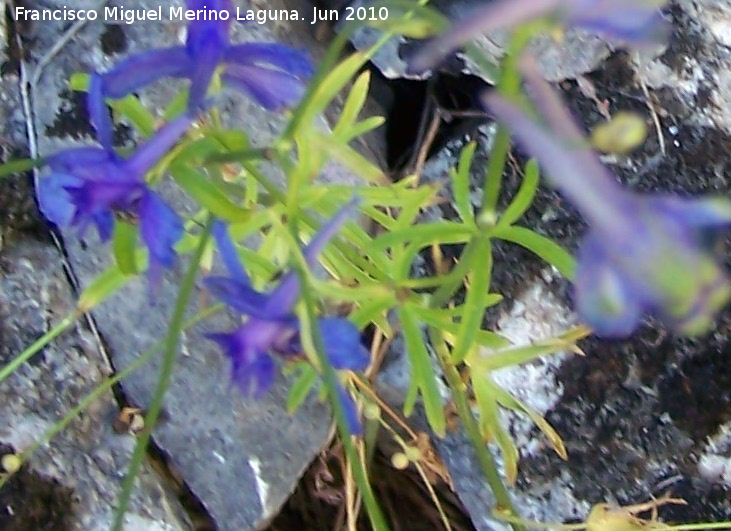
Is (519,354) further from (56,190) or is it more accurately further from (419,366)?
(56,190)

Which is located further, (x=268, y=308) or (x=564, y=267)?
(x=564, y=267)

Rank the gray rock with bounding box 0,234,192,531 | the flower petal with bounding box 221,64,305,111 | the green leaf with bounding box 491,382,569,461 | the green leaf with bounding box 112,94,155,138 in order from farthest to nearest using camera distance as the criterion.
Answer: the gray rock with bounding box 0,234,192,531, the green leaf with bounding box 491,382,569,461, the green leaf with bounding box 112,94,155,138, the flower petal with bounding box 221,64,305,111

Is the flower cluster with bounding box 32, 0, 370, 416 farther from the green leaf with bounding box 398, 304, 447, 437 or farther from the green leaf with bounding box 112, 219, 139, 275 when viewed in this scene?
the green leaf with bounding box 398, 304, 447, 437

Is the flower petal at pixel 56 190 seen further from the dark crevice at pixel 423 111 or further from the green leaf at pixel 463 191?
the dark crevice at pixel 423 111

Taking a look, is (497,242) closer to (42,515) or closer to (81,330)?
(81,330)

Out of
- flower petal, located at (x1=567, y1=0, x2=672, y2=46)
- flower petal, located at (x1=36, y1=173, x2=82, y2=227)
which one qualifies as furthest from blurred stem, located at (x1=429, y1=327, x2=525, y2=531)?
flower petal, located at (x1=567, y1=0, x2=672, y2=46)

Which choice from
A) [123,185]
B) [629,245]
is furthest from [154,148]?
[629,245]

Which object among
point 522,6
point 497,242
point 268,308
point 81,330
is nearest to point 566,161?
point 522,6
